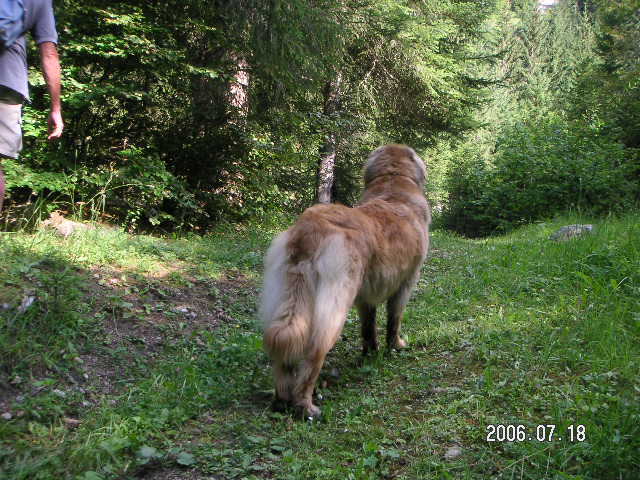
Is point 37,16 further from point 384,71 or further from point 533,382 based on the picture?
point 384,71

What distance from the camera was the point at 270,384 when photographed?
3350 mm

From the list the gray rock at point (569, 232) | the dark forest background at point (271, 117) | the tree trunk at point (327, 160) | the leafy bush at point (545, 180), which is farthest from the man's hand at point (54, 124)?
the leafy bush at point (545, 180)

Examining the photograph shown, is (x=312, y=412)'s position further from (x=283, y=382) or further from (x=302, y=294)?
(x=302, y=294)

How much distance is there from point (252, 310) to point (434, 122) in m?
10.0

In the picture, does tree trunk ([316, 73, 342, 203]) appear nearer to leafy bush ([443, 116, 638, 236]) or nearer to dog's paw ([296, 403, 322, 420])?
leafy bush ([443, 116, 638, 236])

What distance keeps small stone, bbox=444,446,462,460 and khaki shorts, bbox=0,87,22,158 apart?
10.6ft

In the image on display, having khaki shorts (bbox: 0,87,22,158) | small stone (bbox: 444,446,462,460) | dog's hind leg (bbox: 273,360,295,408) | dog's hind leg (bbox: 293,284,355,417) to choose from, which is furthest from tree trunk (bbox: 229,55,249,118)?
small stone (bbox: 444,446,462,460)

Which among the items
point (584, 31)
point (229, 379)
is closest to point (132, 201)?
point (229, 379)

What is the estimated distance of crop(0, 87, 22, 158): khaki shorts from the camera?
10.1 ft

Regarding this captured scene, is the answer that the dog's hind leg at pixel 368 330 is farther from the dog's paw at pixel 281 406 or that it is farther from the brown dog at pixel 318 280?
the dog's paw at pixel 281 406

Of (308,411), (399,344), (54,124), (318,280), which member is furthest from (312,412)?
(54,124)

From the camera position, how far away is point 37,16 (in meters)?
3.19

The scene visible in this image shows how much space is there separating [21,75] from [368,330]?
3.07 m

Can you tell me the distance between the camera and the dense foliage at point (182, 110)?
5.80 m
